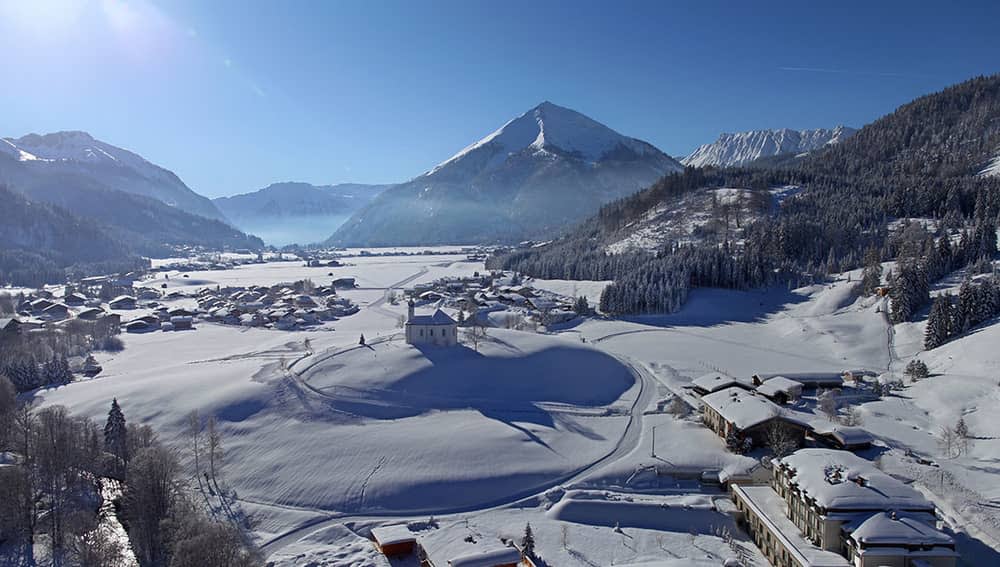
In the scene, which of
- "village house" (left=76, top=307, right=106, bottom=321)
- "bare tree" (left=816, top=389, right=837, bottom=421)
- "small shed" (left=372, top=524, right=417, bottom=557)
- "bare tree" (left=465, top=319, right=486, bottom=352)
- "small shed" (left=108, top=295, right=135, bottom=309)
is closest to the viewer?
"small shed" (left=372, top=524, right=417, bottom=557)

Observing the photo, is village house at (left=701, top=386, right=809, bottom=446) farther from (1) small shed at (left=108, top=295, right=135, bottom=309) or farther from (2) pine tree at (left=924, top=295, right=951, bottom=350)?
(1) small shed at (left=108, top=295, right=135, bottom=309)

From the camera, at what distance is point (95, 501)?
2733 centimetres

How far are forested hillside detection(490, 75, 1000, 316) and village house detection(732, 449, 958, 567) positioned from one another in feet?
138

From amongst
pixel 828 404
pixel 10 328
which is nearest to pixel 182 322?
pixel 10 328

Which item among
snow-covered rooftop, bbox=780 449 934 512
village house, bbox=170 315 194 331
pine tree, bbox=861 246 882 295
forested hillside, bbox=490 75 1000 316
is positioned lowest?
village house, bbox=170 315 194 331

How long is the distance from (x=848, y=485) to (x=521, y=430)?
54.5 feet

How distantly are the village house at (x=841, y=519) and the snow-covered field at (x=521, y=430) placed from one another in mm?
1897

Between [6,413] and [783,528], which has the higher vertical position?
[6,413]

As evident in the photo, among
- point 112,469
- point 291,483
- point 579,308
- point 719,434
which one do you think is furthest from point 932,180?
point 112,469

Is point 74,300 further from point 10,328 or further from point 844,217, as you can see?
point 844,217

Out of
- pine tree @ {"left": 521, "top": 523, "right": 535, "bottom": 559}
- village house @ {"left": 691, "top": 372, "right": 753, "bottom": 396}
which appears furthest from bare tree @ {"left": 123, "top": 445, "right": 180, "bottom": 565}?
village house @ {"left": 691, "top": 372, "right": 753, "bottom": 396}

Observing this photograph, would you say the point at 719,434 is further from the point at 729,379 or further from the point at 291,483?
the point at 291,483

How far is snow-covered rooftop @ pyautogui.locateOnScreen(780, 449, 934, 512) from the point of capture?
20.1 metres

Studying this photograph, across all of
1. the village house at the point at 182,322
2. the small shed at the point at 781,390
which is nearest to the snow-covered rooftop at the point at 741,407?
the small shed at the point at 781,390
